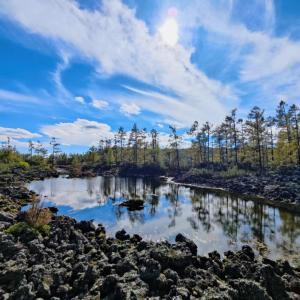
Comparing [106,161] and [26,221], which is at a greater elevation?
[106,161]

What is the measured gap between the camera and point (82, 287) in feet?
29.4

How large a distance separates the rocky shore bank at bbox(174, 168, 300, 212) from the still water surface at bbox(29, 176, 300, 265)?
3473 millimetres

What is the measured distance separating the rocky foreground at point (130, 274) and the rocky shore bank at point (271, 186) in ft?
60.0

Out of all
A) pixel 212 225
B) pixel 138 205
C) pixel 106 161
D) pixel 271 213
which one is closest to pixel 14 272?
pixel 212 225

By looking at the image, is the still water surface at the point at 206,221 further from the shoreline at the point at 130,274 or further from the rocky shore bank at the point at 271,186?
the rocky shore bank at the point at 271,186

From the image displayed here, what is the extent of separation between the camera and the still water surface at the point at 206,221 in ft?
52.2

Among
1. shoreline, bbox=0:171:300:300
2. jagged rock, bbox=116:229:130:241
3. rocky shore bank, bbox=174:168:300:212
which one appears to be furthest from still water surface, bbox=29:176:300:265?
rocky shore bank, bbox=174:168:300:212

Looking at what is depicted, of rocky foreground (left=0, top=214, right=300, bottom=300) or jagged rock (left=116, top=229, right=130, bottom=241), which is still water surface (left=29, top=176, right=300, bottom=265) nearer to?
jagged rock (left=116, top=229, right=130, bottom=241)

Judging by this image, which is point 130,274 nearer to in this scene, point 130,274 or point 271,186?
point 130,274

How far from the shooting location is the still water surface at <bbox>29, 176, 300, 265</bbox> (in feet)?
52.2

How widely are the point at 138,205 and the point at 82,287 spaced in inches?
747

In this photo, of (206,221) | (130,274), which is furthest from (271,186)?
(130,274)

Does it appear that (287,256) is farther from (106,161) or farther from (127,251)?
(106,161)

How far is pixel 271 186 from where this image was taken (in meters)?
36.8
